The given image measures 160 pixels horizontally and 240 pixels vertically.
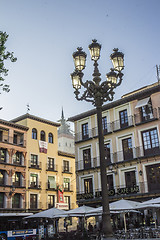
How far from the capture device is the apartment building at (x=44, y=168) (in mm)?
37281

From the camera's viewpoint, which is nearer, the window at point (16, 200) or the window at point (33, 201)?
the window at point (16, 200)

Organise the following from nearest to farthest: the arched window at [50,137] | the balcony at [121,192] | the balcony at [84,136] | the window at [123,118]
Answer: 1. the balcony at [121,192]
2. the window at [123,118]
3. the balcony at [84,136]
4. the arched window at [50,137]

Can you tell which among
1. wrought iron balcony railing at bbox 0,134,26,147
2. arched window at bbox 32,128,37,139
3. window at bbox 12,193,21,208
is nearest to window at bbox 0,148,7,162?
wrought iron balcony railing at bbox 0,134,26,147

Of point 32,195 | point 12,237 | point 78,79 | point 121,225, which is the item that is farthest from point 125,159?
point 78,79

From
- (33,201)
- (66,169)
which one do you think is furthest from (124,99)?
(66,169)

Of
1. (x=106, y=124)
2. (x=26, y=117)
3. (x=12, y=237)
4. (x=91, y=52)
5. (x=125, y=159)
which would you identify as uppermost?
(x=26, y=117)

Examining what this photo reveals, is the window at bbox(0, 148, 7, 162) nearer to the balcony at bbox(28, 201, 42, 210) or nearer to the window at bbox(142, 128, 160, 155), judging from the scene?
the balcony at bbox(28, 201, 42, 210)

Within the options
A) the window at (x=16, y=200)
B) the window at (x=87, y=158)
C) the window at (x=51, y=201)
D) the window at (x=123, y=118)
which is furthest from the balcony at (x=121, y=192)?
the window at (x=51, y=201)

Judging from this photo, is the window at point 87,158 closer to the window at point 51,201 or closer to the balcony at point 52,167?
the balcony at point 52,167

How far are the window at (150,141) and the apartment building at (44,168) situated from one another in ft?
53.0

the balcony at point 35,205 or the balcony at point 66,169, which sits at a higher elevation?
the balcony at point 66,169

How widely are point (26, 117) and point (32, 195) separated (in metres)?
10.2

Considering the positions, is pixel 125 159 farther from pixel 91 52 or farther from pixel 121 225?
pixel 91 52

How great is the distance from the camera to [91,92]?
36.7 ft
